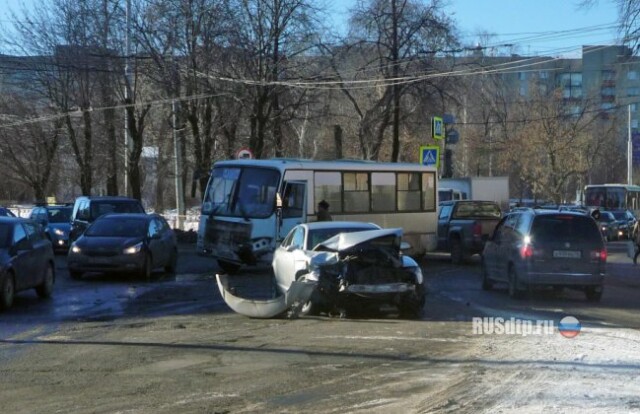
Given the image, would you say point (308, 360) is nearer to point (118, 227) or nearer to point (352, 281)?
point (352, 281)

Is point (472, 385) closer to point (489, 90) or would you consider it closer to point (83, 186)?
point (83, 186)

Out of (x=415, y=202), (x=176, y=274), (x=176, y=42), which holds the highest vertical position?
(x=176, y=42)

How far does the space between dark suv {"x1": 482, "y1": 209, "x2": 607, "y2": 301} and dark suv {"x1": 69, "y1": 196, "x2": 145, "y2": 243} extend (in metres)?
14.7

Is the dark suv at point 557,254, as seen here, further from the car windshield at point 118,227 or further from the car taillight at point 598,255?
the car windshield at point 118,227

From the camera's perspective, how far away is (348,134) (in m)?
48.5

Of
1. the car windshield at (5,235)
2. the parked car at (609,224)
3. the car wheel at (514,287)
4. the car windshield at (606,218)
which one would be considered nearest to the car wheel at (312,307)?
the car wheel at (514,287)

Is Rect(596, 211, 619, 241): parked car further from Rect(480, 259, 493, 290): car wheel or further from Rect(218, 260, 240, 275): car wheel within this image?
Rect(480, 259, 493, 290): car wheel

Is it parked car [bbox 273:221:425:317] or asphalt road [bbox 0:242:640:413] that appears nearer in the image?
asphalt road [bbox 0:242:640:413]

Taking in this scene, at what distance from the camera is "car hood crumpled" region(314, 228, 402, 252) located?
1228 cm

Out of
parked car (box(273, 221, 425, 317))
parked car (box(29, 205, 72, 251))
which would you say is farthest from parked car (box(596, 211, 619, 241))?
parked car (box(273, 221, 425, 317))

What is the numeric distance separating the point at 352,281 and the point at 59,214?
2272cm

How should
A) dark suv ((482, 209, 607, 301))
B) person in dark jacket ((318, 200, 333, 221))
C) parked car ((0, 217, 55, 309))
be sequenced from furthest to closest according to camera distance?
person in dark jacket ((318, 200, 333, 221)), dark suv ((482, 209, 607, 301)), parked car ((0, 217, 55, 309))

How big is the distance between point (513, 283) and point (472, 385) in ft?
27.0

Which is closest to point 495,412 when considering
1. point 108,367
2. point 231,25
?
point 108,367
